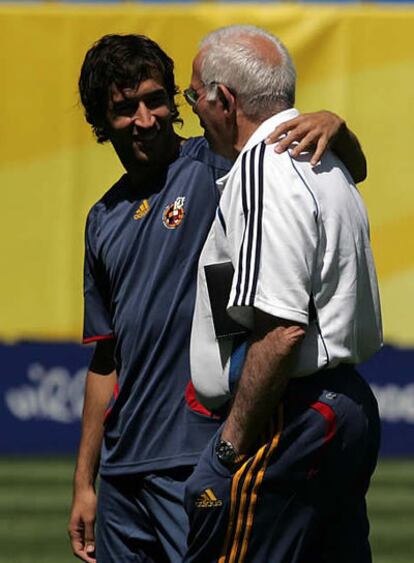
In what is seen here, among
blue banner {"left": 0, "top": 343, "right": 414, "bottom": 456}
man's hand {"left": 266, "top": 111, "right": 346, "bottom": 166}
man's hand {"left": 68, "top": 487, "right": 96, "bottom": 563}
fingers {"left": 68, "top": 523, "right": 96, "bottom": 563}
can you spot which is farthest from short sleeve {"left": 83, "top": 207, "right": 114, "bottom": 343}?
blue banner {"left": 0, "top": 343, "right": 414, "bottom": 456}

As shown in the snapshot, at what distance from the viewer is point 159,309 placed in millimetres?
4953

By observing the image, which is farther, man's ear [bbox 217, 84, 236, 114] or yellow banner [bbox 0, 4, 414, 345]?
yellow banner [bbox 0, 4, 414, 345]

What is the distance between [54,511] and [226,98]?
580cm

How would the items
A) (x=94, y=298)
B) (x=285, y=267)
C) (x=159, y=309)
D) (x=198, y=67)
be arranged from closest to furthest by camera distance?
(x=285, y=267) < (x=198, y=67) < (x=159, y=309) < (x=94, y=298)

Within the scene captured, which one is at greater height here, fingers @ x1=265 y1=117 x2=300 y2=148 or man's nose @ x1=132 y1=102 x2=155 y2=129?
fingers @ x1=265 y1=117 x2=300 y2=148

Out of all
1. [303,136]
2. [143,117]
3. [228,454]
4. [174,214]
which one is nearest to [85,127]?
[143,117]

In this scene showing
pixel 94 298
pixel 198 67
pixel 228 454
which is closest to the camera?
pixel 228 454

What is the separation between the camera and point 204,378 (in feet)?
14.4

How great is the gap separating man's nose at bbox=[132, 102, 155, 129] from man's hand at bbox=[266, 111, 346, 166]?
745mm

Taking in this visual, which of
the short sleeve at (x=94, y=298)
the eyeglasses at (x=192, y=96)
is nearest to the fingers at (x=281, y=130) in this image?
the eyeglasses at (x=192, y=96)

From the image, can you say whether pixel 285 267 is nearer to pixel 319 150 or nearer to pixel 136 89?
pixel 319 150

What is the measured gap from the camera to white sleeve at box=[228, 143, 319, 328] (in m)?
4.08

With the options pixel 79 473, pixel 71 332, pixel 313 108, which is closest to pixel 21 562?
pixel 79 473

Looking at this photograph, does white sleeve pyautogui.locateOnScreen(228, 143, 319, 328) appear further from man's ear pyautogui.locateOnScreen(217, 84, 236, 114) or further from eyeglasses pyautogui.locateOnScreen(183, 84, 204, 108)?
eyeglasses pyautogui.locateOnScreen(183, 84, 204, 108)
